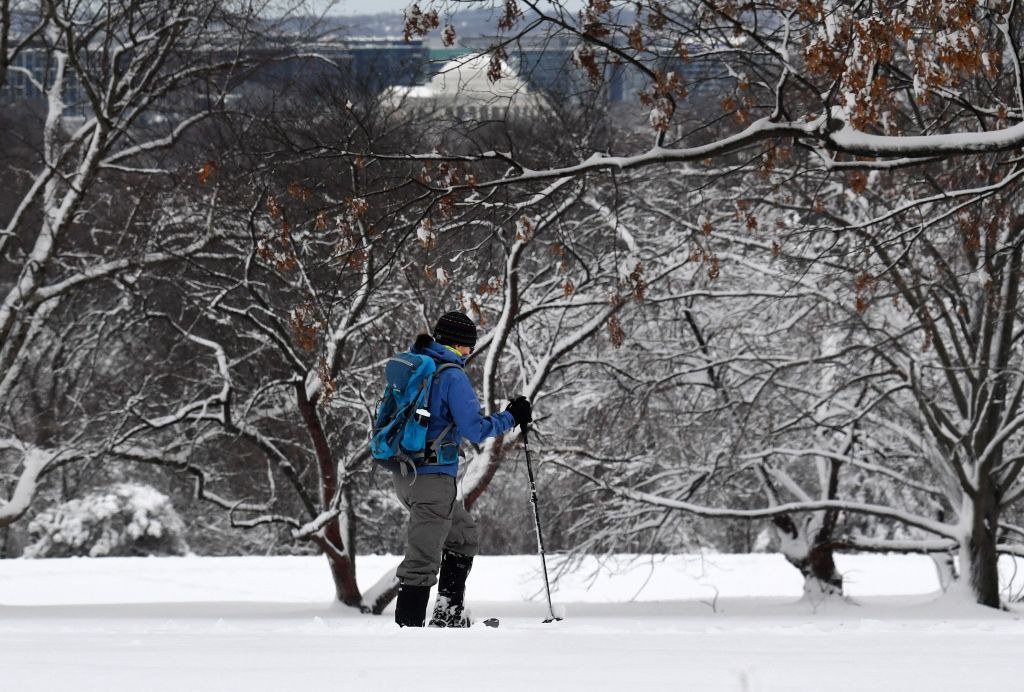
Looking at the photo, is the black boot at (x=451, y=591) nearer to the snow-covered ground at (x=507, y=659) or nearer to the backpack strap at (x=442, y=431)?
the snow-covered ground at (x=507, y=659)

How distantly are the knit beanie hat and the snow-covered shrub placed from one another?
25918 millimetres

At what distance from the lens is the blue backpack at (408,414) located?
5.99m

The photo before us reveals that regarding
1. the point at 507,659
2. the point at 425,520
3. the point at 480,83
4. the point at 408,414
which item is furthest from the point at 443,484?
the point at 480,83

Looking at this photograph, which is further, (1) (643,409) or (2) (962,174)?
(1) (643,409)

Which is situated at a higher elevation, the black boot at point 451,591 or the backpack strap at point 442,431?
the backpack strap at point 442,431

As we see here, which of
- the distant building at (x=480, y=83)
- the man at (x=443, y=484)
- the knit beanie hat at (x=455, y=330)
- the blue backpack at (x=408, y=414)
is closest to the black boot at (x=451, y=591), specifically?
the man at (x=443, y=484)

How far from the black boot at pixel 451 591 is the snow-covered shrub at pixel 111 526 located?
25.5 m

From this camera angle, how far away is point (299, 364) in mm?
13625

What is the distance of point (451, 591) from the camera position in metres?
6.47

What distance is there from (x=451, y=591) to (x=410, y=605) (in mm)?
243

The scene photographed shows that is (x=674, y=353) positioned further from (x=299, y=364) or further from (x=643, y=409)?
(x=299, y=364)

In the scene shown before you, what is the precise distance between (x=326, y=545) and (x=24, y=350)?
4896 mm

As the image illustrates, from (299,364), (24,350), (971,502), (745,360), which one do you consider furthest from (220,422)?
(971,502)

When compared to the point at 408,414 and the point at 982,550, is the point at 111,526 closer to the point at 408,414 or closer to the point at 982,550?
the point at 982,550
